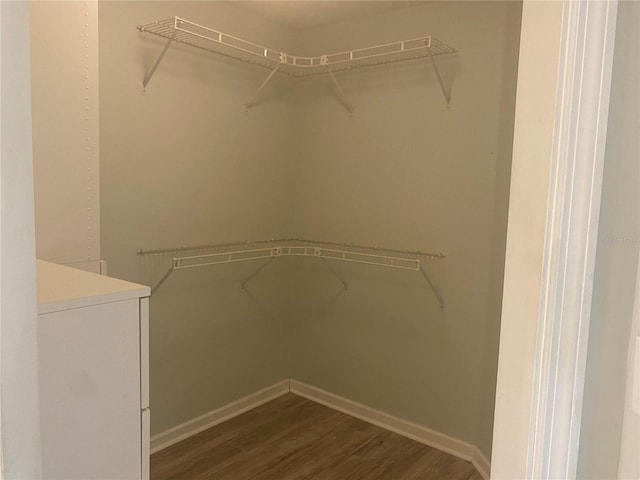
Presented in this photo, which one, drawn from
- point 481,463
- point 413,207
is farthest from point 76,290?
point 481,463

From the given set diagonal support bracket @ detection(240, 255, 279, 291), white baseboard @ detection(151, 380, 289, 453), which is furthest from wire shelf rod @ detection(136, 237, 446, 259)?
white baseboard @ detection(151, 380, 289, 453)

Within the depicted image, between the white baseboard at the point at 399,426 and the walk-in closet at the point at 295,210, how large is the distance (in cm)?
1

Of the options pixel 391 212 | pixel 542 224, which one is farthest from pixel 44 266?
pixel 391 212

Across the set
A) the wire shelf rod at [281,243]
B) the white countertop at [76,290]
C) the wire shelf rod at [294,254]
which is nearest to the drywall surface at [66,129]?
the wire shelf rod at [281,243]

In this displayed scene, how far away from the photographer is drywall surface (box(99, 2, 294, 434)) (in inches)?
95.8

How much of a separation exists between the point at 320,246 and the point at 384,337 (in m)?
0.73

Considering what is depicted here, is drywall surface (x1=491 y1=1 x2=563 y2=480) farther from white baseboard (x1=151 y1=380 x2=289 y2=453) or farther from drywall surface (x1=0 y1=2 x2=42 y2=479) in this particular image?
white baseboard (x1=151 y1=380 x2=289 y2=453)

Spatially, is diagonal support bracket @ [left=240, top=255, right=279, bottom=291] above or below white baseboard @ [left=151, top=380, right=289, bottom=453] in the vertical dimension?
above

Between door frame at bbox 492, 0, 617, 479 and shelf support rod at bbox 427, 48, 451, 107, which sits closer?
door frame at bbox 492, 0, 617, 479

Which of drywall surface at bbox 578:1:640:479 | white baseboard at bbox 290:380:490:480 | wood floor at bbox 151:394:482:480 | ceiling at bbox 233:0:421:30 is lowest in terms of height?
wood floor at bbox 151:394:482:480

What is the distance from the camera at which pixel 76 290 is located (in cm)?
127

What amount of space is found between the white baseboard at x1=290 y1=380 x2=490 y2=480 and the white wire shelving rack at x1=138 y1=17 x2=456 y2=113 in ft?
6.26

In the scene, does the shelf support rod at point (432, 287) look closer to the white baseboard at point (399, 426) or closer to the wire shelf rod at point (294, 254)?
the wire shelf rod at point (294, 254)

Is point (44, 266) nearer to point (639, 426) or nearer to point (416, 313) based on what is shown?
point (639, 426)
